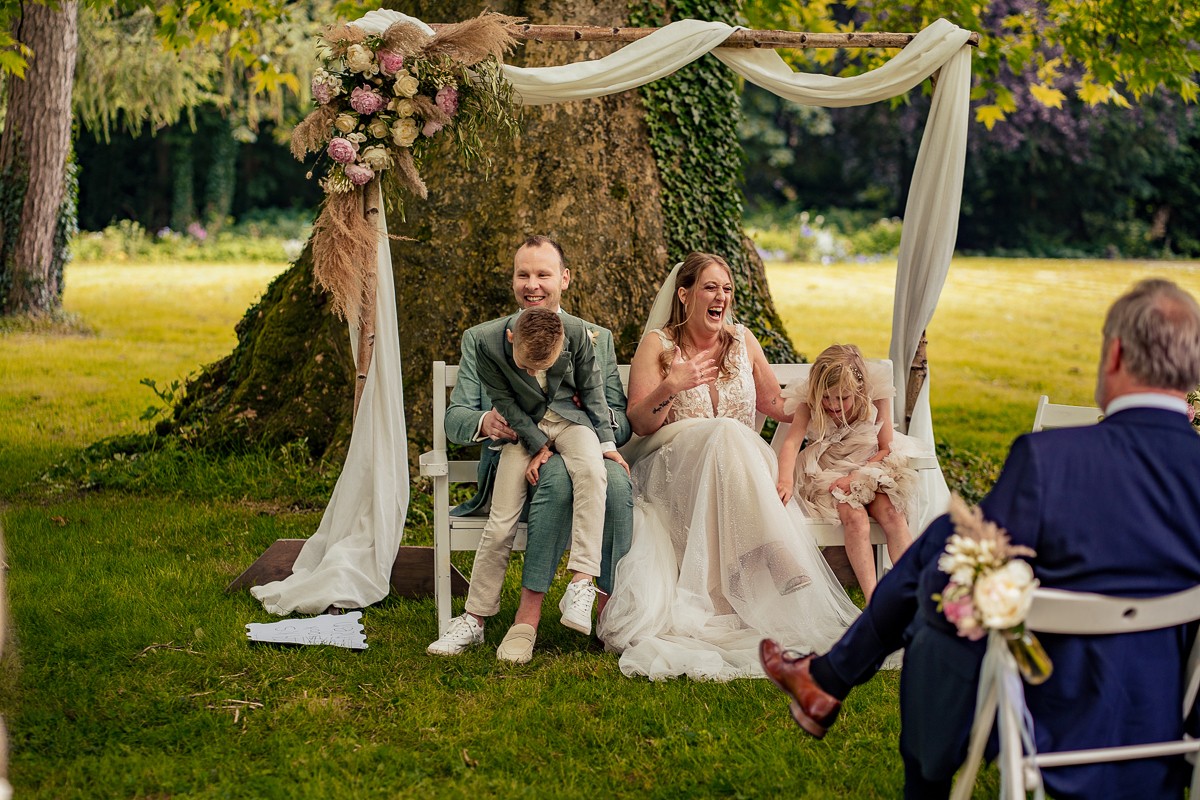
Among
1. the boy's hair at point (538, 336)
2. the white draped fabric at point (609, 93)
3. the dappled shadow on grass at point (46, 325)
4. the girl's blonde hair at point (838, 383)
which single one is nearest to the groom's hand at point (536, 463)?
the boy's hair at point (538, 336)

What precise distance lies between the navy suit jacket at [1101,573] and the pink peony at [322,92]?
3093 millimetres

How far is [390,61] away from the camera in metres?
4.48

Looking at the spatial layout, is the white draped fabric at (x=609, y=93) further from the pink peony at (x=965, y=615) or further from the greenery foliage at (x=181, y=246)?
the greenery foliage at (x=181, y=246)

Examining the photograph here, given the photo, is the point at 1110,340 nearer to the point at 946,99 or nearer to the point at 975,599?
the point at 975,599

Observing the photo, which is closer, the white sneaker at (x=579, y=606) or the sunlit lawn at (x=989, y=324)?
the white sneaker at (x=579, y=606)

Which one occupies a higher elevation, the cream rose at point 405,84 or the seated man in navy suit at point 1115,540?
the cream rose at point 405,84

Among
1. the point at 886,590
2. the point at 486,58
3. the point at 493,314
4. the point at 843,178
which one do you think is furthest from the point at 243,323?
the point at 843,178

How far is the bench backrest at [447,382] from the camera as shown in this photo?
4590mm

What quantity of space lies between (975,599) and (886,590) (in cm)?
49

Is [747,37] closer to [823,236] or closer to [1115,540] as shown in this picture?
[1115,540]

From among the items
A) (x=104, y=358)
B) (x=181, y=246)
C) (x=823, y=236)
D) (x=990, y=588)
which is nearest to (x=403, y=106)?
(x=990, y=588)

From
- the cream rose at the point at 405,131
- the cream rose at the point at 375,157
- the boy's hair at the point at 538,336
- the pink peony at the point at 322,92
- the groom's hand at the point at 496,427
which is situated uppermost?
the pink peony at the point at 322,92

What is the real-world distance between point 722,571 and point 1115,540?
2.09 metres

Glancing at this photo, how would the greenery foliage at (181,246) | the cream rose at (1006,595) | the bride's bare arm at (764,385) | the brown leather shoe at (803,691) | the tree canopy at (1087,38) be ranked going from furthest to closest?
the greenery foliage at (181,246) → the tree canopy at (1087,38) → the bride's bare arm at (764,385) → the brown leather shoe at (803,691) → the cream rose at (1006,595)
